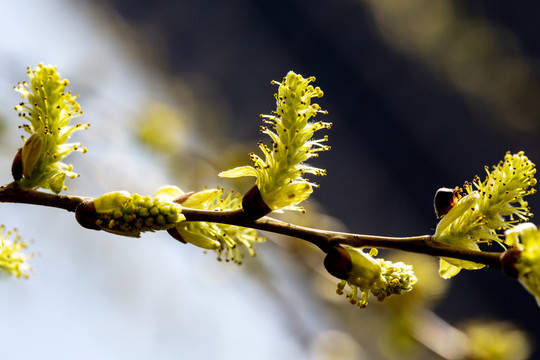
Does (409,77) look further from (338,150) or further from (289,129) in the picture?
(289,129)

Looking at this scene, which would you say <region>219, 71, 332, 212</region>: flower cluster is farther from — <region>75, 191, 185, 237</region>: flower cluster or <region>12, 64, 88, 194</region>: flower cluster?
<region>12, 64, 88, 194</region>: flower cluster

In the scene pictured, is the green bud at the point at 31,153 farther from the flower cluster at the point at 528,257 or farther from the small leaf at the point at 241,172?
the flower cluster at the point at 528,257

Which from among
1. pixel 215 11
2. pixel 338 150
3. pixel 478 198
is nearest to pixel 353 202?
pixel 338 150

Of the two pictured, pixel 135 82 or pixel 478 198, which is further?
pixel 135 82

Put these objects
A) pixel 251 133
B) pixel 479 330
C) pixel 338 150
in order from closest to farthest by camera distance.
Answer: pixel 479 330 → pixel 338 150 → pixel 251 133

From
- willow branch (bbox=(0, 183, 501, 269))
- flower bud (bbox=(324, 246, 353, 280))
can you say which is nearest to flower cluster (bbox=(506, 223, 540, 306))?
willow branch (bbox=(0, 183, 501, 269))

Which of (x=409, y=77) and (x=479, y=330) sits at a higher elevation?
(x=409, y=77)
